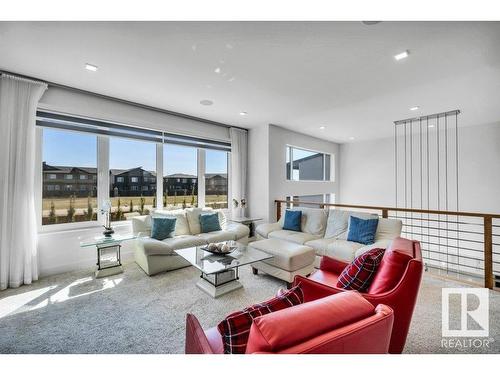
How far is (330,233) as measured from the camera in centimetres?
360

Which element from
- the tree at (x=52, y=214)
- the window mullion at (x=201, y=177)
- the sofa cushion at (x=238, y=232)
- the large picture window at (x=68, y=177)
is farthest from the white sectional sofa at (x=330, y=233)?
the tree at (x=52, y=214)

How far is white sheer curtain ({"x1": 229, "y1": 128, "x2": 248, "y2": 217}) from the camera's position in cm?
511

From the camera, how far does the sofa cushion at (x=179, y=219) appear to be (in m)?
3.71

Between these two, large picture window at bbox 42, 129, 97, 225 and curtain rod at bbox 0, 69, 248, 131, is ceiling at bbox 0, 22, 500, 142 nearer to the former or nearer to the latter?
curtain rod at bbox 0, 69, 248, 131

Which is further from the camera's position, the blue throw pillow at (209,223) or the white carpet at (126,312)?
the blue throw pillow at (209,223)

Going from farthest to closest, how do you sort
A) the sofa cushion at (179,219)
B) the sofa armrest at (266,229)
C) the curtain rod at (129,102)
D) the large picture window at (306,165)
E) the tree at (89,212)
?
the large picture window at (306,165), the sofa armrest at (266,229), the sofa cushion at (179,219), the tree at (89,212), the curtain rod at (129,102)

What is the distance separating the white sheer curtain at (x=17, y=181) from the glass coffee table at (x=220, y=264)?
74.8 inches

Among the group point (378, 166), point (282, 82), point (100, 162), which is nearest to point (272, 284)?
point (282, 82)

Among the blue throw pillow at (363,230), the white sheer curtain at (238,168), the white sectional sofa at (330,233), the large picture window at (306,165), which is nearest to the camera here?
the white sectional sofa at (330,233)

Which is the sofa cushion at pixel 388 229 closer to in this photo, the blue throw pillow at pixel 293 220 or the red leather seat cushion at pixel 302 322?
the blue throw pillow at pixel 293 220

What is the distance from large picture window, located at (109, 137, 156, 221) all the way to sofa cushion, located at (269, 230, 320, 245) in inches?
90.0

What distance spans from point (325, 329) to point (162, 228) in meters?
3.12

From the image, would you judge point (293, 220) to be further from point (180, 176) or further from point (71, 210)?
point (71, 210)

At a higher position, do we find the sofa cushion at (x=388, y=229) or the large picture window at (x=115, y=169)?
the large picture window at (x=115, y=169)
